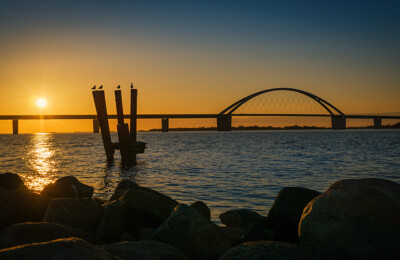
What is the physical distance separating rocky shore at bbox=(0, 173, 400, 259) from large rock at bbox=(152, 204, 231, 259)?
13 millimetres

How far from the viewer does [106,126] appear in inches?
1047

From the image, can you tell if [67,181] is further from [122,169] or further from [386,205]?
[122,169]

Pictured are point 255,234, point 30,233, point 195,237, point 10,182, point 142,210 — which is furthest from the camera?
point 10,182

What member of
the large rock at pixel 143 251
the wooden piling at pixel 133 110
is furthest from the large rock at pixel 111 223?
the wooden piling at pixel 133 110

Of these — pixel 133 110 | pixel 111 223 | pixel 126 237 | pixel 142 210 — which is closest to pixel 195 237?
pixel 126 237

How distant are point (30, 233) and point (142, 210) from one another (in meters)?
2.50

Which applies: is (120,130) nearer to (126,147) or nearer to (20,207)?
(126,147)

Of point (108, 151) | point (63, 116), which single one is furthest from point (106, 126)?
point (63, 116)

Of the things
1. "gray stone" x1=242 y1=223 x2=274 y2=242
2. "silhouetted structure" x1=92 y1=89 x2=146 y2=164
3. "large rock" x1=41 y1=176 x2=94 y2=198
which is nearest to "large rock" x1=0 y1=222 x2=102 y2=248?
"gray stone" x1=242 y1=223 x2=274 y2=242

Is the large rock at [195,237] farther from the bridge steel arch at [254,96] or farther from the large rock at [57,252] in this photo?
the bridge steel arch at [254,96]

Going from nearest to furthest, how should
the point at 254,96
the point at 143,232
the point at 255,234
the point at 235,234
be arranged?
the point at 255,234, the point at 235,234, the point at 143,232, the point at 254,96

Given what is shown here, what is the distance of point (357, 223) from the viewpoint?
4.12 m

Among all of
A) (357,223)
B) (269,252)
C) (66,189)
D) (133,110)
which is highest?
(133,110)

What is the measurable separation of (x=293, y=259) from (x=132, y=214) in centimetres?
371
